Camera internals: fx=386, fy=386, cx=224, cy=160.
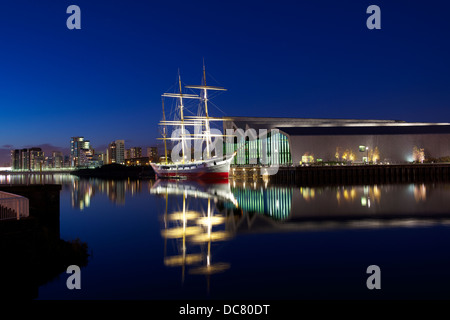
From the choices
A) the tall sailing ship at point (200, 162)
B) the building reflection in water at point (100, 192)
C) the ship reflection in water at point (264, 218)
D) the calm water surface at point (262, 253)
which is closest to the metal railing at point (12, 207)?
the calm water surface at point (262, 253)

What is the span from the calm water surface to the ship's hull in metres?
45.2

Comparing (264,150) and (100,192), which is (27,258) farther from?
(264,150)

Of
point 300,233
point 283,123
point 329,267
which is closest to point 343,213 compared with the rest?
point 300,233

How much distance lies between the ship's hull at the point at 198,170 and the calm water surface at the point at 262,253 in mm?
45234

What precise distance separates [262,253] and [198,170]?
6691 cm

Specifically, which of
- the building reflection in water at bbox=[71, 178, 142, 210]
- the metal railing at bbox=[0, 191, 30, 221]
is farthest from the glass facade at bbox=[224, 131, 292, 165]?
the metal railing at bbox=[0, 191, 30, 221]

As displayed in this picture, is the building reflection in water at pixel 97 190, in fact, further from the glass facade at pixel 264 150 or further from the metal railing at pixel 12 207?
the glass facade at pixel 264 150

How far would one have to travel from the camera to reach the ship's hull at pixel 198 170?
76375mm

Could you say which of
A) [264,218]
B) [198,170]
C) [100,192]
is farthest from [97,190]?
[264,218]

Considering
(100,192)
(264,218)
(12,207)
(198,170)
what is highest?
(198,170)

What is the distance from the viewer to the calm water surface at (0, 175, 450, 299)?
39.5ft

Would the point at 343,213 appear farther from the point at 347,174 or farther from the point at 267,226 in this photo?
the point at 347,174

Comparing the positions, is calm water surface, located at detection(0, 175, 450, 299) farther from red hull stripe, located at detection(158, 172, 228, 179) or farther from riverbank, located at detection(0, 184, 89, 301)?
red hull stripe, located at detection(158, 172, 228, 179)

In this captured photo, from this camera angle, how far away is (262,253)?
16.6 metres
